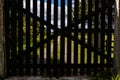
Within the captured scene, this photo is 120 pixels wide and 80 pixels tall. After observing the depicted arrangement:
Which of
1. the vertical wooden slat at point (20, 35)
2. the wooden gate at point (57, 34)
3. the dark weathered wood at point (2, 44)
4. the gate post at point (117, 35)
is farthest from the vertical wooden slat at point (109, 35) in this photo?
the dark weathered wood at point (2, 44)

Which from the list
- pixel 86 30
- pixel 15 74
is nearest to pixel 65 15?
pixel 86 30

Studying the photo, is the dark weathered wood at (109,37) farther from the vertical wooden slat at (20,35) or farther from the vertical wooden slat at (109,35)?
the vertical wooden slat at (20,35)

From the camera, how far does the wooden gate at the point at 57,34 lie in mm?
7273

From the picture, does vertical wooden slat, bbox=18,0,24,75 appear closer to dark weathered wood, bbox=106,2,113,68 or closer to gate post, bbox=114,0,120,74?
dark weathered wood, bbox=106,2,113,68

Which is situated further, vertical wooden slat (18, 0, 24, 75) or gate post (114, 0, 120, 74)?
vertical wooden slat (18, 0, 24, 75)

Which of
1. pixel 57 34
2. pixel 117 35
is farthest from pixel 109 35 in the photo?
pixel 57 34

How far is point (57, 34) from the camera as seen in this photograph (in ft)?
24.0

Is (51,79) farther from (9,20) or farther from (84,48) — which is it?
(9,20)

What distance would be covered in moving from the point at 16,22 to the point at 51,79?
1.44 meters

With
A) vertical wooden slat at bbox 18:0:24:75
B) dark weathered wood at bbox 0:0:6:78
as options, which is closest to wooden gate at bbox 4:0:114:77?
vertical wooden slat at bbox 18:0:24:75

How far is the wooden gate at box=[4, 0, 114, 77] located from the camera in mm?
7273

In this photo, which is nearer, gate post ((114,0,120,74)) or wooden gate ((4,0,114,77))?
gate post ((114,0,120,74))

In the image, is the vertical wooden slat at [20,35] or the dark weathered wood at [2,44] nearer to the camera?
the dark weathered wood at [2,44]

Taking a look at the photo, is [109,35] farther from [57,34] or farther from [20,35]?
[20,35]
